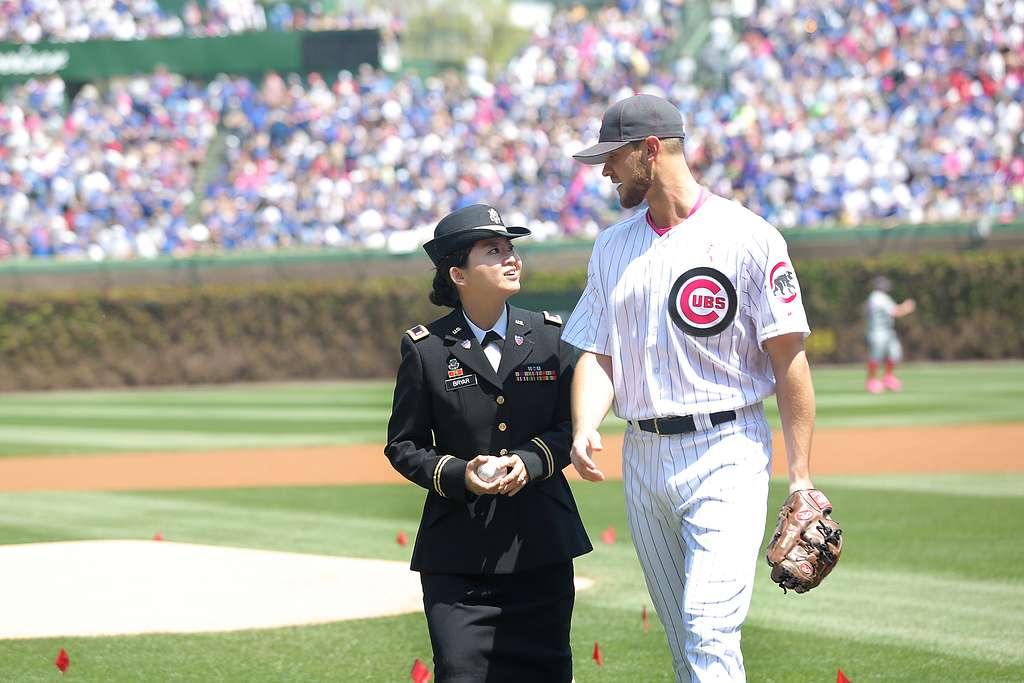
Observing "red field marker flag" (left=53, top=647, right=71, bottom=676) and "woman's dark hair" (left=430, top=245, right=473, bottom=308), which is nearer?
"woman's dark hair" (left=430, top=245, right=473, bottom=308)

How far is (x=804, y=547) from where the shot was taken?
3.84 m

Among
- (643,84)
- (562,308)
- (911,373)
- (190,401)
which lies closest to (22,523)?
(190,401)

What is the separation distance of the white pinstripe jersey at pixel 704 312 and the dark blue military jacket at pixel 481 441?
311 mm

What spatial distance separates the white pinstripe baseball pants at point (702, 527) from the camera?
3844mm

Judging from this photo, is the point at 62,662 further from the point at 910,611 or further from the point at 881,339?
the point at 881,339

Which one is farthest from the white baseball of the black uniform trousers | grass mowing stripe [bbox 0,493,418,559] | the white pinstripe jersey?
grass mowing stripe [bbox 0,493,418,559]

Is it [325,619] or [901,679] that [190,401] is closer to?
[325,619]

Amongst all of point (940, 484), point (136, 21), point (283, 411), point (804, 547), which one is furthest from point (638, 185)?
point (136, 21)

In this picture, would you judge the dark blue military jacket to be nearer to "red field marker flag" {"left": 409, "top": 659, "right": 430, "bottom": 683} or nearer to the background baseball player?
"red field marker flag" {"left": 409, "top": 659, "right": 430, "bottom": 683}

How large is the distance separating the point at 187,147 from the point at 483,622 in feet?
89.2

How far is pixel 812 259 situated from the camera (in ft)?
76.2

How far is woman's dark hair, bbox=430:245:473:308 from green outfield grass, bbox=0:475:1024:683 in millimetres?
2040

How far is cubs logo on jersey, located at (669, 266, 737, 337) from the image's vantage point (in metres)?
4.07

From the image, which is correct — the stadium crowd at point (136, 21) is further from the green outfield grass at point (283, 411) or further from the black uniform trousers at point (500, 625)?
the black uniform trousers at point (500, 625)
